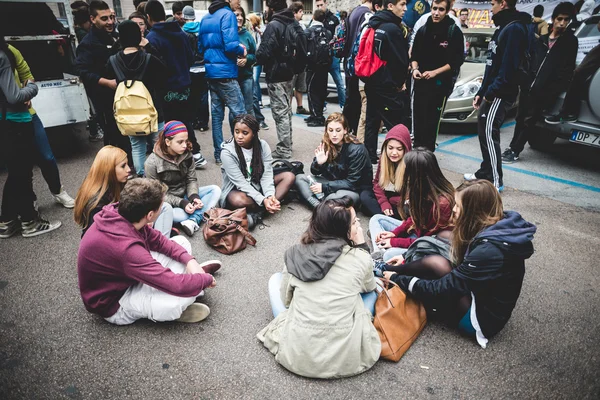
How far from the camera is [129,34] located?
3908 mm

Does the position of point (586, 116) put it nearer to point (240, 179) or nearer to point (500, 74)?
point (500, 74)

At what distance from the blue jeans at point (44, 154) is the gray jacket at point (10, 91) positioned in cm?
38

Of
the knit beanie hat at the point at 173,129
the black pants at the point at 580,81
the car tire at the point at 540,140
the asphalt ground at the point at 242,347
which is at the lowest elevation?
the asphalt ground at the point at 242,347

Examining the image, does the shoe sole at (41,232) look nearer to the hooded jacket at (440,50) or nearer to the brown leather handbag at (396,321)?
the brown leather handbag at (396,321)

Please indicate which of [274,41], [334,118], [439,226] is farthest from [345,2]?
[439,226]

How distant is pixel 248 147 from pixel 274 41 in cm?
200

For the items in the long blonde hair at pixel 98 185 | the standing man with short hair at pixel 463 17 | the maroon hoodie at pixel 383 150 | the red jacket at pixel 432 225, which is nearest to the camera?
the long blonde hair at pixel 98 185

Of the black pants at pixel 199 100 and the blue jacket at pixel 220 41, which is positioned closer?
the blue jacket at pixel 220 41

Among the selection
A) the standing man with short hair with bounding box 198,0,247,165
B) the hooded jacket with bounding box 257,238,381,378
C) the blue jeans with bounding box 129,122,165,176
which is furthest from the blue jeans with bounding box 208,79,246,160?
the hooded jacket with bounding box 257,238,381,378

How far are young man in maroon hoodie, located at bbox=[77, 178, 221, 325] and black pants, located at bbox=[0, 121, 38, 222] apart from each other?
178cm

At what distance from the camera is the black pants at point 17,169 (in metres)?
3.44

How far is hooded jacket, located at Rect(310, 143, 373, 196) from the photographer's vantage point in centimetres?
409

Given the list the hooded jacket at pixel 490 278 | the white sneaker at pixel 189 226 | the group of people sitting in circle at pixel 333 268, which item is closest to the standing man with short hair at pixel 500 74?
the group of people sitting in circle at pixel 333 268

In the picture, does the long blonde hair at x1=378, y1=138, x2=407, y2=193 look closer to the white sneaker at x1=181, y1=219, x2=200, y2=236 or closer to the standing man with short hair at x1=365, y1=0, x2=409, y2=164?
the standing man with short hair at x1=365, y1=0, x2=409, y2=164
